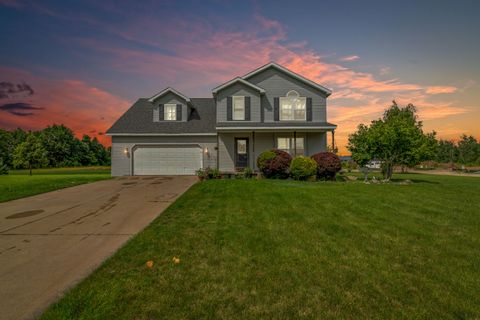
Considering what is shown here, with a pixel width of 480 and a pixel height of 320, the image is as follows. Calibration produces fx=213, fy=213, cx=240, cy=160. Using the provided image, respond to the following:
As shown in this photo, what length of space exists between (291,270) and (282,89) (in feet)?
54.2

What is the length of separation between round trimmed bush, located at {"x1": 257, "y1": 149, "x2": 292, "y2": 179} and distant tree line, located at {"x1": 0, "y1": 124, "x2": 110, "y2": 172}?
48530mm

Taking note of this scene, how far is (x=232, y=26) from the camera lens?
1414 cm

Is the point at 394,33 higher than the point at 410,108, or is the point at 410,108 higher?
the point at 394,33

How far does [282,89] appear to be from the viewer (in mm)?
17625

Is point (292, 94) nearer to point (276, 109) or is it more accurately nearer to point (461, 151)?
point (276, 109)

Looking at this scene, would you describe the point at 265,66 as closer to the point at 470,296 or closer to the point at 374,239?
the point at 374,239

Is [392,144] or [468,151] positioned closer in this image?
[392,144]

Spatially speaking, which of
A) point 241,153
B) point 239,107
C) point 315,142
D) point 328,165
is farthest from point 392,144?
point 239,107

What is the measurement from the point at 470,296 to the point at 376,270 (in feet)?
3.15

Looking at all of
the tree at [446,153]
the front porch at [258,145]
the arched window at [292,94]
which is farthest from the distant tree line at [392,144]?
the tree at [446,153]

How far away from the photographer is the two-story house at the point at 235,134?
56.4ft

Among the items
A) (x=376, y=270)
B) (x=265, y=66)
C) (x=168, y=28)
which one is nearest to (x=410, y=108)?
(x=265, y=66)

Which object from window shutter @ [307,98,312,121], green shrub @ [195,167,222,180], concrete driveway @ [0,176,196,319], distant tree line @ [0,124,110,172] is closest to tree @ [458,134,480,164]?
window shutter @ [307,98,312,121]

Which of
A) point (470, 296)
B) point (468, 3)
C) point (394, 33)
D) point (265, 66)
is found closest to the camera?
point (470, 296)
